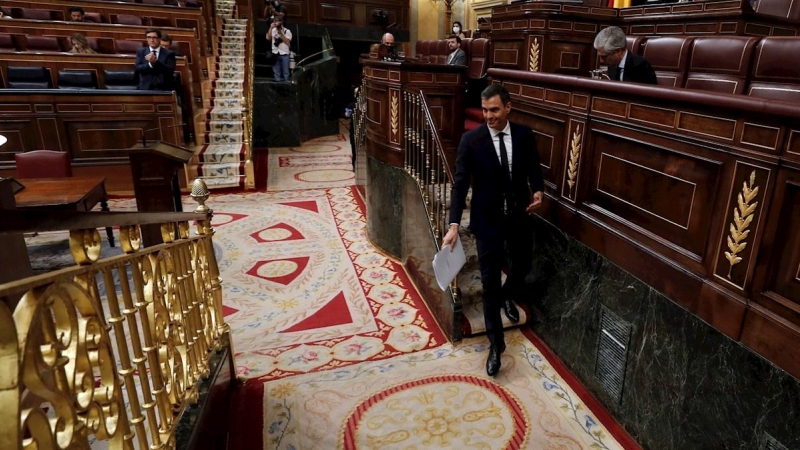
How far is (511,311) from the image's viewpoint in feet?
11.3

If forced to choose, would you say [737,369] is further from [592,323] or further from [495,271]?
[495,271]

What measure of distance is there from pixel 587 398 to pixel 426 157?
1.94 m

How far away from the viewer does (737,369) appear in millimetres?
1895

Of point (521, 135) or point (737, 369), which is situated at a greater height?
point (521, 135)

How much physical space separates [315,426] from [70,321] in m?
1.87

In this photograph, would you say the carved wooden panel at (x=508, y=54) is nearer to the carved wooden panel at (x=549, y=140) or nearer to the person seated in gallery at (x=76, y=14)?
the carved wooden panel at (x=549, y=140)

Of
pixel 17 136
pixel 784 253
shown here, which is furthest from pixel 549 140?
pixel 17 136

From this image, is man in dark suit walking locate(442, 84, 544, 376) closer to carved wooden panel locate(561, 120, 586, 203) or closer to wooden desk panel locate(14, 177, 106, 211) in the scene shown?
carved wooden panel locate(561, 120, 586, 203)

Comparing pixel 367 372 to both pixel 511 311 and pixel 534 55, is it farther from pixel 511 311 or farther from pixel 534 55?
pixel 534 55

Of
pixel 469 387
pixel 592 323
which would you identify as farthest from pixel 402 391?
pixel 592 323

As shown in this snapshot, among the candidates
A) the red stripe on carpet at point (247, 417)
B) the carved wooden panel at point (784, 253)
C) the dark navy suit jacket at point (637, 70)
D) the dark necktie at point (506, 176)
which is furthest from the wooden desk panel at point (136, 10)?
the carved wooden panel at point (784, 253)

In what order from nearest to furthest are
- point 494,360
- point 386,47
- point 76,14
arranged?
point 494,360, point 386,47, point 76,14

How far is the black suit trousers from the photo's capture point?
2.83 m

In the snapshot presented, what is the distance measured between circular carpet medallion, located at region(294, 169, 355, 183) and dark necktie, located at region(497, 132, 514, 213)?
16.5 ft
